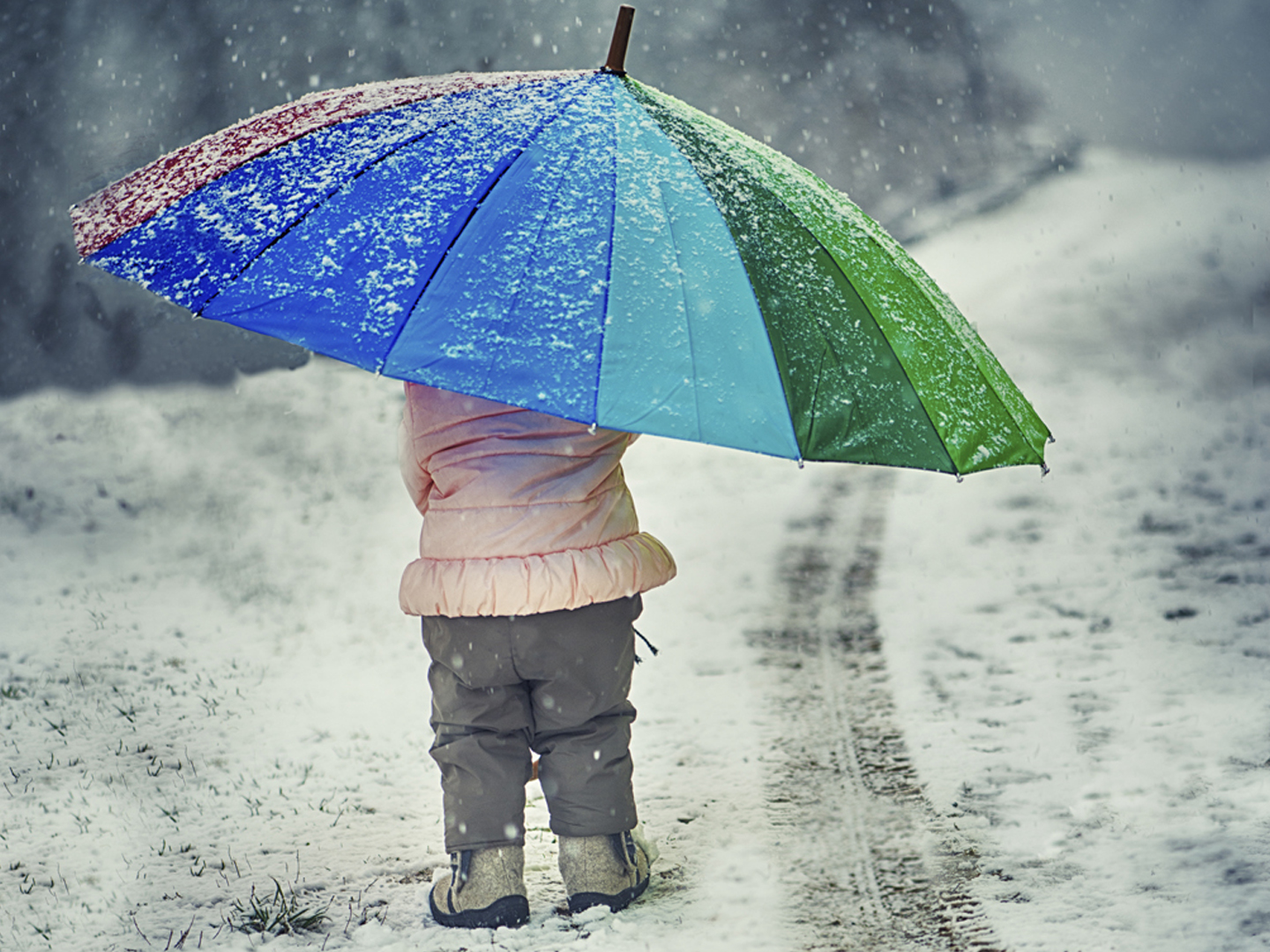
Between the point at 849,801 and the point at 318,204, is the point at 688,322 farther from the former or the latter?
the point at 849,801

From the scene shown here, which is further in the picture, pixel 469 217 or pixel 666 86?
pixel 666 86

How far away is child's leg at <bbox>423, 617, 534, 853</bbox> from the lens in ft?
8.66

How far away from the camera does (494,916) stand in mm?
2699

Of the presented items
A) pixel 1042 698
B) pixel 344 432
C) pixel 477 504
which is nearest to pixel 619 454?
pixel 477 504

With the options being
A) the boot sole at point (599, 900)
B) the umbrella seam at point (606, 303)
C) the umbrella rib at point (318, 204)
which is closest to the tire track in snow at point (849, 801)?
the boot sole at point (599, 900)

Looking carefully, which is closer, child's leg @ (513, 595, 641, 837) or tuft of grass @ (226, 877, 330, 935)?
child's leg @ (513, 595, 641, 837)

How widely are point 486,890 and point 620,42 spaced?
1893 millimetres

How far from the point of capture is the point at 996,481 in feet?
25.4

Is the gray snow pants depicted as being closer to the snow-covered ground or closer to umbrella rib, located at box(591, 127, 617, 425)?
the snow-covered ground

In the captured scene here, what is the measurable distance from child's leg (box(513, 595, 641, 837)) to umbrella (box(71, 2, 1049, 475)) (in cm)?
85

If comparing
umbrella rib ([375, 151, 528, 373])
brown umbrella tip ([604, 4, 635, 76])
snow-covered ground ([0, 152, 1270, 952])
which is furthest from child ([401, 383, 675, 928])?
brown umbrella tip ([604, 4, 635, 76])

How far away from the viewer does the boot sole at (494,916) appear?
8.85 feet

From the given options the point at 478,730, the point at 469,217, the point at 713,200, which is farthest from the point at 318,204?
the point at 478,730

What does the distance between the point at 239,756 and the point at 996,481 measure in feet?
17.4
